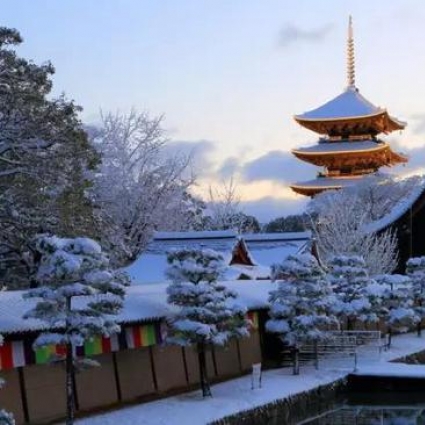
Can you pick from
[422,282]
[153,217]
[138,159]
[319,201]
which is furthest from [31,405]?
[319,201]

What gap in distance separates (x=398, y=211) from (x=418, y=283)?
37.2 feet

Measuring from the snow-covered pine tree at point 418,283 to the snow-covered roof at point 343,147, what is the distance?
86.0 ft

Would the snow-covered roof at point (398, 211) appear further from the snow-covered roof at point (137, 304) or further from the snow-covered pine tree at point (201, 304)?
the snow-covered pine tree at point (201, 304)

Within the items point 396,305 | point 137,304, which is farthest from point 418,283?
point 137,304

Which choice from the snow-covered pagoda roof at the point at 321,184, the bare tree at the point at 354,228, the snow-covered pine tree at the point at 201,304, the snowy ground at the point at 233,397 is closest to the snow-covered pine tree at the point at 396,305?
the snowy ground at the point at 233,397

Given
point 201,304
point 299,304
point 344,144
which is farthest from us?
point 344,144

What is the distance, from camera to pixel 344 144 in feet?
202

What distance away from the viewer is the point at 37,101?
2127 cm

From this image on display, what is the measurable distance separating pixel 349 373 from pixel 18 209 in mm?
10809

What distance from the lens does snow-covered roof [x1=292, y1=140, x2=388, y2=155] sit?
2352 inches

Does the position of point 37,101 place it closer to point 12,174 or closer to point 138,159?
point 12,174

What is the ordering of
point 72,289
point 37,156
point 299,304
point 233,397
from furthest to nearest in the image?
point 299,304 → point 37,156 → point 233,397 → point 72,289

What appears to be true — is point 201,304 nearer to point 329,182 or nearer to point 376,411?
point 376,411

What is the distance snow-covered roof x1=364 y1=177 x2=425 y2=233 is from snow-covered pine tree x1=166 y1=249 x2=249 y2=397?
26024 mm
